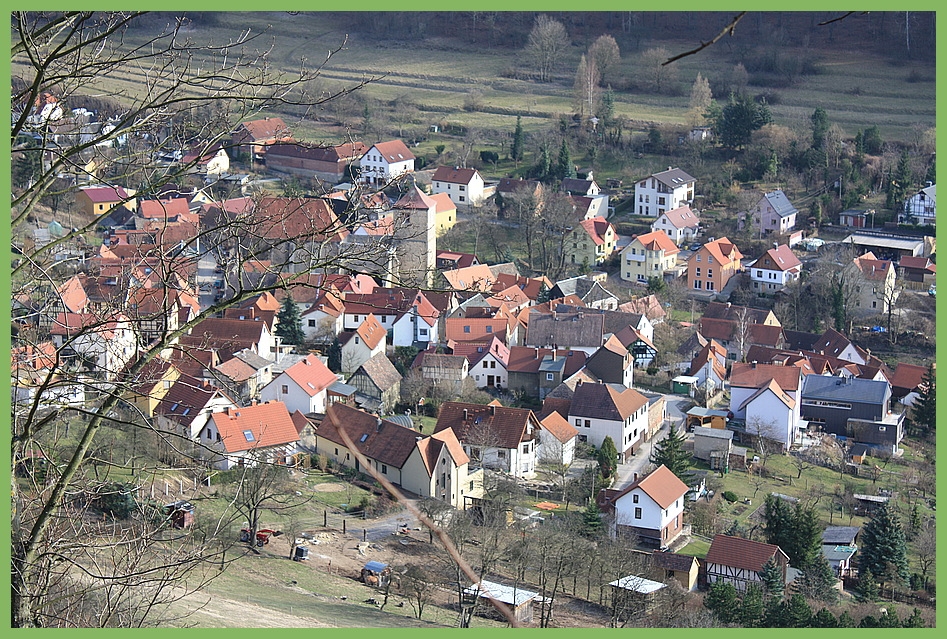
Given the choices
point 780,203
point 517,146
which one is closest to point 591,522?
point 780,203

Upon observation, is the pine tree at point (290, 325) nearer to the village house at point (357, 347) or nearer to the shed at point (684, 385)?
the village house at point (357, 347)

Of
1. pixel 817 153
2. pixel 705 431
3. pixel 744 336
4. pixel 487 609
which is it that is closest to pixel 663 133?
pixel 817 153

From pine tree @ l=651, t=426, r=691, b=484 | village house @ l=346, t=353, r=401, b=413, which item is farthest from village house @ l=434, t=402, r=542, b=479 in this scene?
pine tree @ l=651, t=426, r=691, b=484

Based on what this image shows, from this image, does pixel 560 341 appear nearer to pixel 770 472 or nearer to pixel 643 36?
pixel 770 472

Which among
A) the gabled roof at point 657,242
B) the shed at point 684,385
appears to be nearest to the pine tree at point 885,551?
the shed at point 684,385

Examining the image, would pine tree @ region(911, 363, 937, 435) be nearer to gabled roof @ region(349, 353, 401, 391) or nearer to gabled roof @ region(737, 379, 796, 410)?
gabled roof @ region(737, 379, 796, 410)

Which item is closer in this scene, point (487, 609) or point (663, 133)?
point (487, 609)
